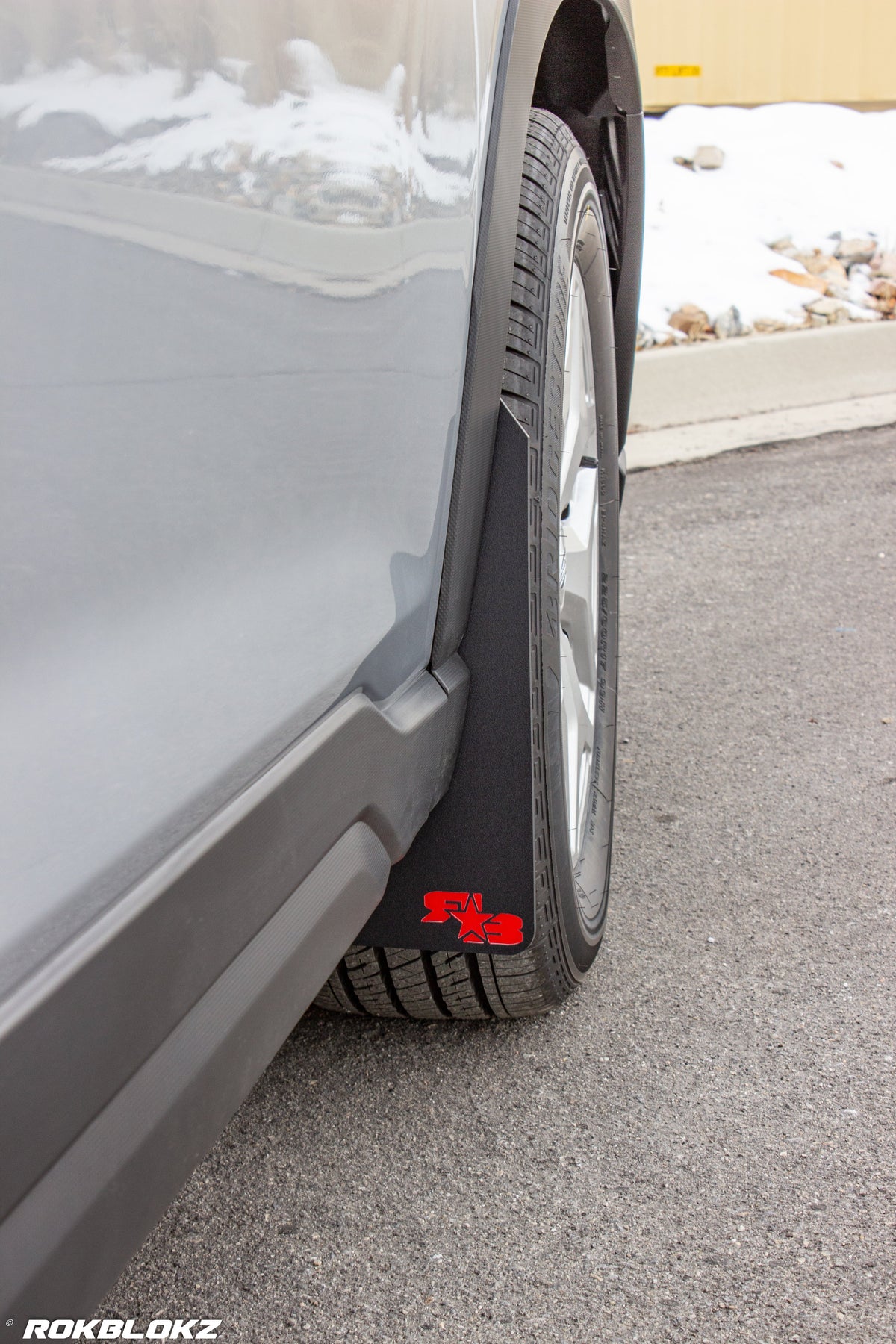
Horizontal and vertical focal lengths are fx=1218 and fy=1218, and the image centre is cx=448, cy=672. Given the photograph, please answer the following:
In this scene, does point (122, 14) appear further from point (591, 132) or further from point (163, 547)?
point (591, 132)

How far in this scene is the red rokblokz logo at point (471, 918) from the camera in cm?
152

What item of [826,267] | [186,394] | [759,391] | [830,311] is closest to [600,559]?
[186,394]

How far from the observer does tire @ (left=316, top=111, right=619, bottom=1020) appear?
1495 millimetres

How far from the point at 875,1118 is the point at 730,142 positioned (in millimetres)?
8294

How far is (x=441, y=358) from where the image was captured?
4.21 ft

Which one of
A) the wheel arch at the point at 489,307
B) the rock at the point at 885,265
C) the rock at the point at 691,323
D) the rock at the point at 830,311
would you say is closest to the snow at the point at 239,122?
the wheel arch at the point at 489,307

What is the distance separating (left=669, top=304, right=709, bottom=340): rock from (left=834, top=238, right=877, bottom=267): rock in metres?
1.70

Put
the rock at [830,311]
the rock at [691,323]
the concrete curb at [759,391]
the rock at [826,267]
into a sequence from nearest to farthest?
1. the concrete curb at [759,391]
2. the rock at [691,323]
3. the rock at [830,311]
4. the rock at [826,267]

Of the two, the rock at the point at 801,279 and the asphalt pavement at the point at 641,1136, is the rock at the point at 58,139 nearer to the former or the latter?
the asphalt pavement at the point at 641,1136

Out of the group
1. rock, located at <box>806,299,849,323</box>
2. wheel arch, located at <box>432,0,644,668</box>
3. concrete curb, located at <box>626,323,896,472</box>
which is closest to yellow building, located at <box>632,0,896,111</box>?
rock, located at <box>806,299,849,323</box>

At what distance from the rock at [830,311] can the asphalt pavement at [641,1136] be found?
4.24 m

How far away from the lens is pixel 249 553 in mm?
904

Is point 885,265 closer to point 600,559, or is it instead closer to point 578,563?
point 600,559

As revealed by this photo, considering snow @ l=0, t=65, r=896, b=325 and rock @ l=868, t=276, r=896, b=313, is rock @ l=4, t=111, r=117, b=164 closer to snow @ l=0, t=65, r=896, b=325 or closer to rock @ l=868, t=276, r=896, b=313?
snow @ l=0, t=65, r=896, b=325
